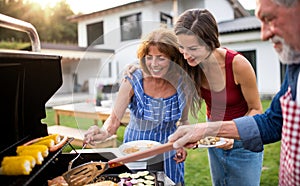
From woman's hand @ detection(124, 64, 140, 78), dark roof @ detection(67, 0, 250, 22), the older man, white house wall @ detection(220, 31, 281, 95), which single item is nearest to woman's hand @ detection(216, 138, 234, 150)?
the older man

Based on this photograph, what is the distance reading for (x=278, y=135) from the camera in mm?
1301

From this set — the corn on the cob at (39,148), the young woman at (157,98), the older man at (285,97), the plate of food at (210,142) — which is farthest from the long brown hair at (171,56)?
the corn on the cob at (39,148)

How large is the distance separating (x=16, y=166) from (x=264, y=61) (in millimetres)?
10292

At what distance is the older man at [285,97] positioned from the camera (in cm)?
98

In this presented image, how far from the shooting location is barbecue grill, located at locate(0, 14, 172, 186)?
52.5 inches

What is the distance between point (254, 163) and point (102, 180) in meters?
0.98

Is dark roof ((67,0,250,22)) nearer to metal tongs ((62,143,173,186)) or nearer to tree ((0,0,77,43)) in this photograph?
metal tongs ((62,143,173,186))

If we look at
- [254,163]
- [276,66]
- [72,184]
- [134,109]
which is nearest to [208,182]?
[254,163]

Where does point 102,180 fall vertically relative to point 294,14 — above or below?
below

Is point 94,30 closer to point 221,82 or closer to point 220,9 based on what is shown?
point 220,9

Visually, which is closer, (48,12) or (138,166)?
(138,166)

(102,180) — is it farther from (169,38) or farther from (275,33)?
(275,33)

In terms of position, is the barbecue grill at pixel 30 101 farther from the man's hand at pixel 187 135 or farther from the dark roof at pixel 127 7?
the dark roof at pixel 127 7

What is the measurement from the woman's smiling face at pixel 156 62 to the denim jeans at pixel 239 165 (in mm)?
657
